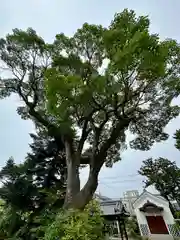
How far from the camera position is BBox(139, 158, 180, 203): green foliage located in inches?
530

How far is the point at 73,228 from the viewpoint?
4.54m

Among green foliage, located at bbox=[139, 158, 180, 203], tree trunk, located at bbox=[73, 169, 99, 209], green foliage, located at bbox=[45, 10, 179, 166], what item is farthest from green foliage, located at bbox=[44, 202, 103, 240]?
green foliage, located at bbox=[139, 158, 180, 203]

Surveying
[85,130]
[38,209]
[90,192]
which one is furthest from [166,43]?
[38,209]

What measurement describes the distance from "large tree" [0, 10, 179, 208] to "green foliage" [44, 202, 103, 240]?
59 centimetres

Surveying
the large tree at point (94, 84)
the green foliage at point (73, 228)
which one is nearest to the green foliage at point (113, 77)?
the large tree at point (94, 84)

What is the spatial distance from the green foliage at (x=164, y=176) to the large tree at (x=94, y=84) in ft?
22.5

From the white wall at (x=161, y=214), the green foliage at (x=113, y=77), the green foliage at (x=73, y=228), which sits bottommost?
the green foliage at (x=73, y=228)

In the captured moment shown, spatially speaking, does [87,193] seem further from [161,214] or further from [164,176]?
[161,214]

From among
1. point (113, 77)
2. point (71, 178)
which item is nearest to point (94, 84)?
point (113, 77)

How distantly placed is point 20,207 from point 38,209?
0.75m

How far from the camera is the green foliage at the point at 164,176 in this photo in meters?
13.5

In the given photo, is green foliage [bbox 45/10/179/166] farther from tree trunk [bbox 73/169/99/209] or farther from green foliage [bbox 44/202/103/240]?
green foliage [bbox 44/202/103/240]

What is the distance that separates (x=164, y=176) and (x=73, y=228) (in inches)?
452

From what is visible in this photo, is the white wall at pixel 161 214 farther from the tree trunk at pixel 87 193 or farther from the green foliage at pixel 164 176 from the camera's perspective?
the tree trunk at pixel 87 193
